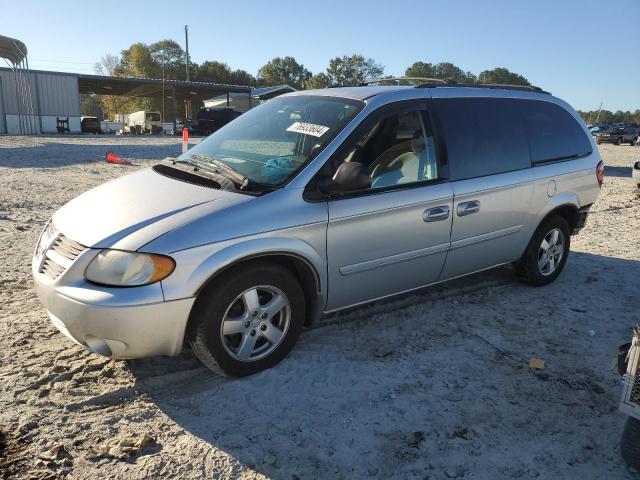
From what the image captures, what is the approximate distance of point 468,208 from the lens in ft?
13.2

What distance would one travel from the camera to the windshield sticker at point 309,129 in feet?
11.5

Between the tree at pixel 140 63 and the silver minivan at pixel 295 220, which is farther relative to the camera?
the tree at pixel 140 63

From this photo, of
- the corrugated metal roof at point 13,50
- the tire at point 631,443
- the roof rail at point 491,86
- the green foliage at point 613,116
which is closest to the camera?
the tire at point 631,443

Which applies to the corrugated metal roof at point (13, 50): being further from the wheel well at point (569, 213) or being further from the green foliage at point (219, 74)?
the green foliage at point (219, 74)

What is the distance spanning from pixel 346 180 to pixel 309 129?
626mm

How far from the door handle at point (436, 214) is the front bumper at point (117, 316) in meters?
1.87

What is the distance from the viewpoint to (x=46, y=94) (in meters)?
36.1

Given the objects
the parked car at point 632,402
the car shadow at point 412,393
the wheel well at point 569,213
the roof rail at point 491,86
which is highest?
the roof rail at point 491,86

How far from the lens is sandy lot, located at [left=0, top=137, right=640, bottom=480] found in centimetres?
251

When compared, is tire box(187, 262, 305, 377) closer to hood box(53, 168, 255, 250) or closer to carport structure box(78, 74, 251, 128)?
hood box(53, 168, 255, 250)

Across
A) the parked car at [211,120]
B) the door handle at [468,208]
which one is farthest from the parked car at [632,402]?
the parked car at [211,120]

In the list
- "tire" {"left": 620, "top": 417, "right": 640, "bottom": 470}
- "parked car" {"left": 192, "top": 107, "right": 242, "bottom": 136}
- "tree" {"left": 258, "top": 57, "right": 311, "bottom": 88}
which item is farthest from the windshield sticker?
"tree" {"left": 258, "top": 57, "right": 311, "bottom": 88}

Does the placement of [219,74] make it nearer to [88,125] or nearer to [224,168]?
[88,125]

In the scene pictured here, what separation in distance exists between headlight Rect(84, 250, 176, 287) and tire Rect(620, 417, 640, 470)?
2507mm
